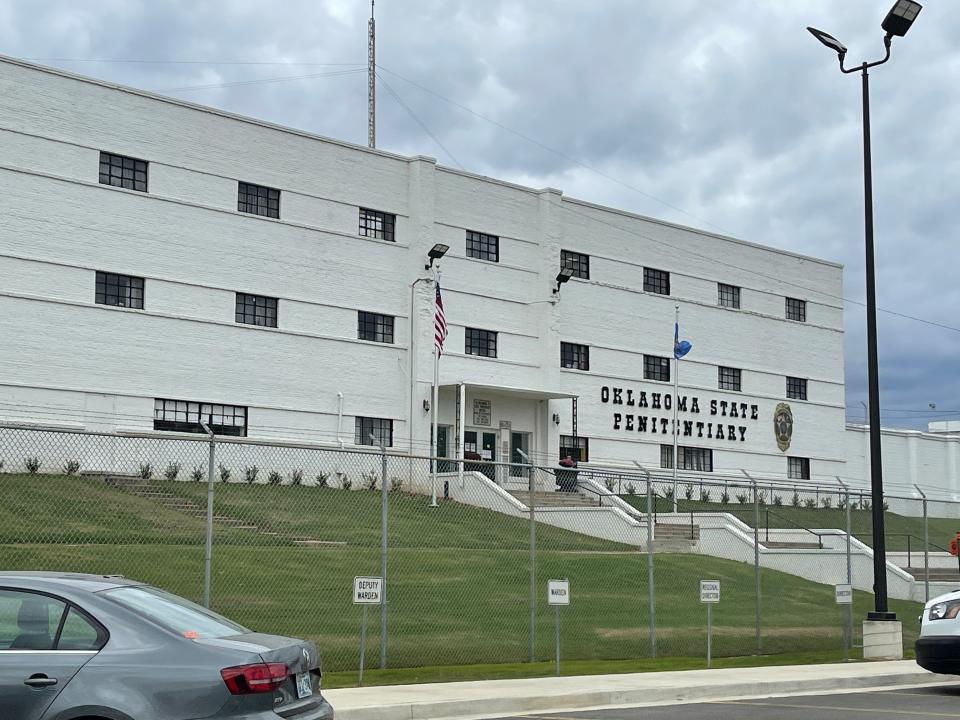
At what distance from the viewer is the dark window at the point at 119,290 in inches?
1331

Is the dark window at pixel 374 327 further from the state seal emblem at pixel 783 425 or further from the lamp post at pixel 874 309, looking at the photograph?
the lamp post at pixel 874 309

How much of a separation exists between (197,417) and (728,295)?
2342cm

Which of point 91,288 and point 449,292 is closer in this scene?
point 91,288

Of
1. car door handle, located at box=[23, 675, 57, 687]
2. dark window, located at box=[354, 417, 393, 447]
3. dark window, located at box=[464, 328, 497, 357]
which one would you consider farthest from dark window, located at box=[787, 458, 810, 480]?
car door handle, located at box=[23, 675, 57, 687]

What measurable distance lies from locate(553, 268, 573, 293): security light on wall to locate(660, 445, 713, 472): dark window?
752 cm

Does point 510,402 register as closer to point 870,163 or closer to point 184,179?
point 184,179

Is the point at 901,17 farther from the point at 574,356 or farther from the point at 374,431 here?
the point at 574,356

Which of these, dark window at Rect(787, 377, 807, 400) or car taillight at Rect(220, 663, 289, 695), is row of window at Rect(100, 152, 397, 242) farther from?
car taillight at Rect(220, 663, 289, 695)

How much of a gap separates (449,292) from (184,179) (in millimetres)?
9506

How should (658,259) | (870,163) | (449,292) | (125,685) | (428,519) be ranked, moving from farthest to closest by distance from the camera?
(658,259) → (449,292) → (428,519) → (870,163) → (125,685)

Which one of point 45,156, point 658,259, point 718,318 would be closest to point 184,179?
point 45,156

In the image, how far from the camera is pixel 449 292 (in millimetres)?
40875

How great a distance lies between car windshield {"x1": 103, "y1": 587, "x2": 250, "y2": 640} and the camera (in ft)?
25.2

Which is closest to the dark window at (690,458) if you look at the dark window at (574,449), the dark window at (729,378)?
the dark window at (729,378)
